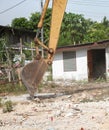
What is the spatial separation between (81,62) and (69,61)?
912 mm

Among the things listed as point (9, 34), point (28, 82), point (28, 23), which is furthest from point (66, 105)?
point (28, 23)

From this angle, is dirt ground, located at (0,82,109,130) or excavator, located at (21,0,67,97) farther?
excavator, located at (21,0,67,97)

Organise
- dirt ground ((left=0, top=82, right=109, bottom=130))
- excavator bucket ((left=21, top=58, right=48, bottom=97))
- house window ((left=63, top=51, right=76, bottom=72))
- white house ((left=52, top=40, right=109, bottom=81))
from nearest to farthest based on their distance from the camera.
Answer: dirt ground ((left=0, top=82, right=109, bottom=130)) < excavator bucket ((left=21, top=58, right=48, bottom=97)) < white house ((left=52, top=40, right=109, bottom=81)) < house window ((left=63, top=51, right=76, bottom=72))

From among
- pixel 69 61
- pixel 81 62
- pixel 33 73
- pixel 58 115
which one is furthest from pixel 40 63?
pixel 69 61

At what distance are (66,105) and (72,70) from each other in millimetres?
12394

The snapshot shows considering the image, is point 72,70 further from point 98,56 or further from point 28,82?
point 28,82

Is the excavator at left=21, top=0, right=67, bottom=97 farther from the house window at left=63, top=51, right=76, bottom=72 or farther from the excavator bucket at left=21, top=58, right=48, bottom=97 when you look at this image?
the house window at left=63, top=51, right=76, bottom=72

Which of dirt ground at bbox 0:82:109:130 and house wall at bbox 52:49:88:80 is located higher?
house wall at bbox 52:49:88:80

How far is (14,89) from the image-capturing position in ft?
55.2

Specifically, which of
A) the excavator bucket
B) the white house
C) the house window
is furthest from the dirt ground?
the house window

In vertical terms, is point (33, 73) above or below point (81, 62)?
below

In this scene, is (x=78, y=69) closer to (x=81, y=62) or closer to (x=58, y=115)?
(x=81, y=62)

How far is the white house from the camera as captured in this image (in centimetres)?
2286

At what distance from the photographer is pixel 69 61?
2367 cm
